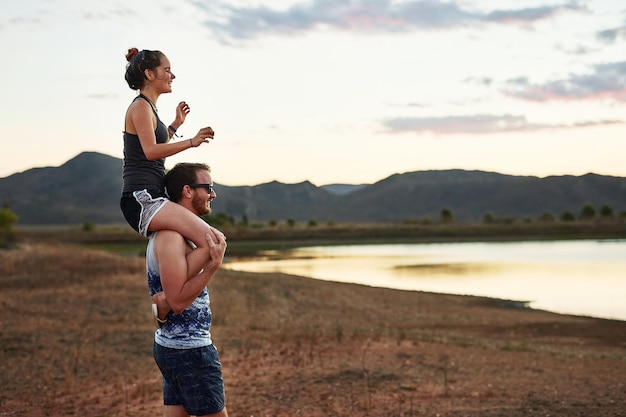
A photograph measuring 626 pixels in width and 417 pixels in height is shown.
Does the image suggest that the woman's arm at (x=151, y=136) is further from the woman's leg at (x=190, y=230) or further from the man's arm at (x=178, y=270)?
the man's arm at (x=178, y=270)

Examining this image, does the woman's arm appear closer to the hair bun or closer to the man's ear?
the man's ear

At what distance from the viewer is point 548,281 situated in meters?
27.7

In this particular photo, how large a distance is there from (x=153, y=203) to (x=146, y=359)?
782 cm

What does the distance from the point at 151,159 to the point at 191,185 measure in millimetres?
276

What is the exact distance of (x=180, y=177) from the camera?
3557mm

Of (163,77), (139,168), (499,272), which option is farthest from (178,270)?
(499,272)

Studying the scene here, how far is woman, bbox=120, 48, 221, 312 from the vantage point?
3420mm

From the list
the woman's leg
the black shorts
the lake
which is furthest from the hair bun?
the lake

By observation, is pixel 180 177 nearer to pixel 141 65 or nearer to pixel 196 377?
pixel 141 65

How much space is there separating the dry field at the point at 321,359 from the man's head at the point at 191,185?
4.42 m

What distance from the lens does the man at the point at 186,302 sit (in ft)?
11.0

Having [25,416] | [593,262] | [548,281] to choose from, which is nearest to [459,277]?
[548,281]

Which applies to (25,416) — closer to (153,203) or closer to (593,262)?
(153,203)

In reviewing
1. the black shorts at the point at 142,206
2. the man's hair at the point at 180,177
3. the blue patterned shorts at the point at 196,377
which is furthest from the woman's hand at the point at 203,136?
the blue patterned shorts at the point at 196,377
